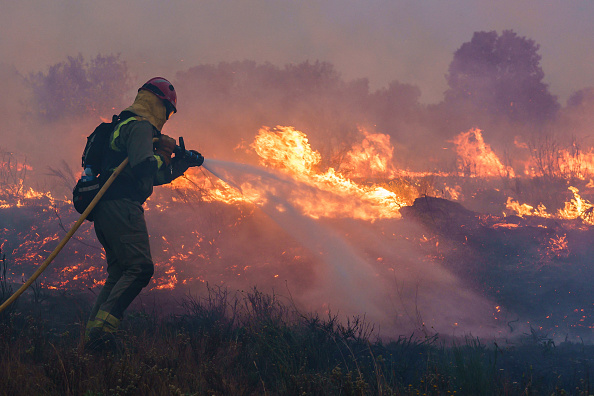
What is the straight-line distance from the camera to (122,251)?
3.86 m

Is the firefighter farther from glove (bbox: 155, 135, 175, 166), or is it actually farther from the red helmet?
the red helmet

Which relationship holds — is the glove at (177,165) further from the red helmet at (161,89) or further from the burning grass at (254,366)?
the burning grass at (254,366)

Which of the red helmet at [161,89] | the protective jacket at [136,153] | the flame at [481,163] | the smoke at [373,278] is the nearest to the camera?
the protective jacket at [136,153]

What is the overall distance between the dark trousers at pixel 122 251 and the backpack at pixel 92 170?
0.15m

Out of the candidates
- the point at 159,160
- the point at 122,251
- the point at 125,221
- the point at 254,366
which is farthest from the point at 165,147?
the point at 254,366

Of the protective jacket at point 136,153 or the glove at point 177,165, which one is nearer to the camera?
the protective jacket at point 136,153

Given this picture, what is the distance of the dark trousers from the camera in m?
3.76

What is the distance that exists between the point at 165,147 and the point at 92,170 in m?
0.74

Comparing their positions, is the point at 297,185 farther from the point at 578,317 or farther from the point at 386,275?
the point at 578,317

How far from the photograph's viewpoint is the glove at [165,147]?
14.2 feet

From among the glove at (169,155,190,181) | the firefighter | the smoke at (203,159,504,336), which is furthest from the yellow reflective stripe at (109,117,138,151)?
the smoke at (203,159,504,336)

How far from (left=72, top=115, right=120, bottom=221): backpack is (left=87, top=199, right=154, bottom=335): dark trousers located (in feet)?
0.50

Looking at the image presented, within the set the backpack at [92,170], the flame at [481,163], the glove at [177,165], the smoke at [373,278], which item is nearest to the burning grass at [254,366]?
the backpack at [92,170]

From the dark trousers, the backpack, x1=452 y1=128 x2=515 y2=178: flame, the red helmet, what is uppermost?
x1=452 y1=128 x2=515 y2=178: flame
